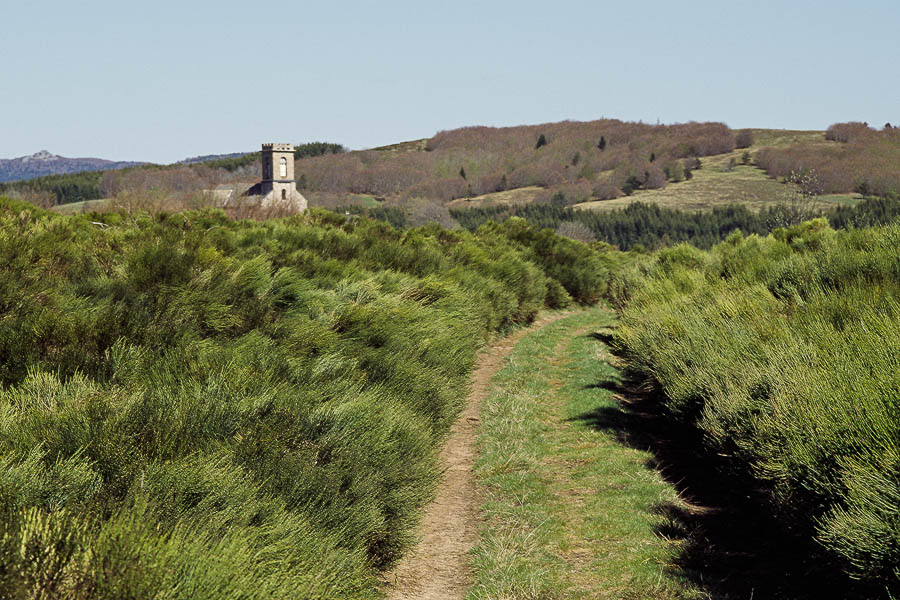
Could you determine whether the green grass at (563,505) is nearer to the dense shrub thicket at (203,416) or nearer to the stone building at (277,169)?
the dense shrub thicket at (203,416)

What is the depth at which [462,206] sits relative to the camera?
120 metres

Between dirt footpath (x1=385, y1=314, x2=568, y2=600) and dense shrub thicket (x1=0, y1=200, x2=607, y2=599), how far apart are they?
0.29 meters

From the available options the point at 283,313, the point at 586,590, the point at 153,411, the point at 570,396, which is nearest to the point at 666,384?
the point at 570,396

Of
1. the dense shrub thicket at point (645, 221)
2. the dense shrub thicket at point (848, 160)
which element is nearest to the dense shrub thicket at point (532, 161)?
the dense shrub thicket at point (848, 160)

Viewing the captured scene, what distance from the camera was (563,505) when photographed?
21.9ft

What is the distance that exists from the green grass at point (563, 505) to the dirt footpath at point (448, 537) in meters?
0.13

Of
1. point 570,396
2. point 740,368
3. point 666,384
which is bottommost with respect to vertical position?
point 570,396

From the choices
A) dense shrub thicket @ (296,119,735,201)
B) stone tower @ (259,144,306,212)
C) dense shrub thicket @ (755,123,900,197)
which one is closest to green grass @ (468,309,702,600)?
stone tower @ (259,144,306,212)

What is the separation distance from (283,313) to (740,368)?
4533 millimetres

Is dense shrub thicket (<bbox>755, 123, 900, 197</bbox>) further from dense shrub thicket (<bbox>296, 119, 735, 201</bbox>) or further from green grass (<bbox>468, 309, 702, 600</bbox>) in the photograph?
green grass (<bbox>468, 309, 702, 600</bbox>)

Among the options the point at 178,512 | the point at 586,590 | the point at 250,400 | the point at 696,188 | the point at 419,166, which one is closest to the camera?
the point at 178,512

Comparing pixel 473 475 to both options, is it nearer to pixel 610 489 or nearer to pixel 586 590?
pixel 610 489

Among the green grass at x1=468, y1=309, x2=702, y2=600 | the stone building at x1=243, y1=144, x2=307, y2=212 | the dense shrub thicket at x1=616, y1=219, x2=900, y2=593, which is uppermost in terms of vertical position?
the stone building at x1=243, y1=144, x2=307, y2=212

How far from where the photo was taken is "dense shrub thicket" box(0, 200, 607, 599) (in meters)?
2.43
